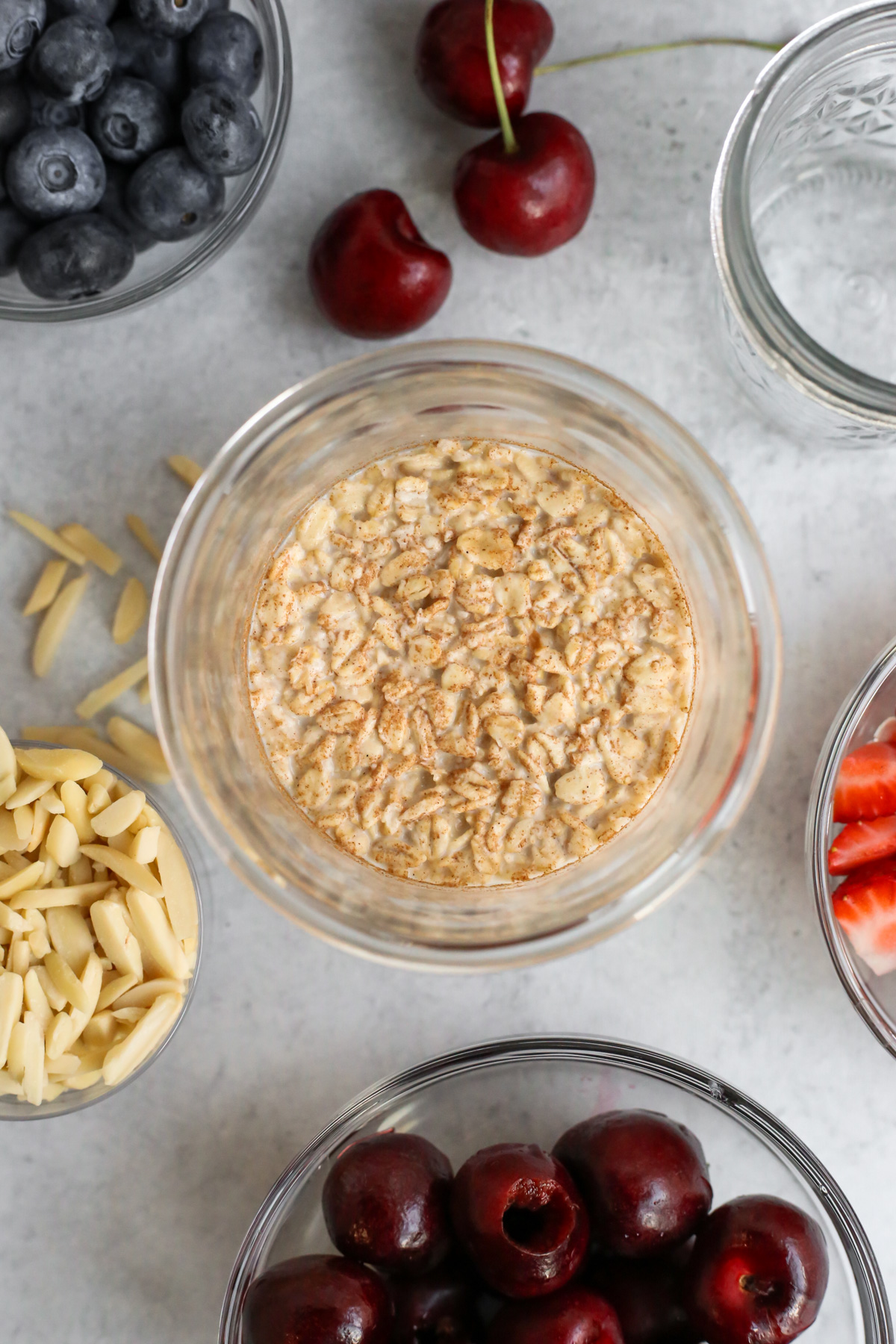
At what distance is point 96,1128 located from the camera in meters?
0.99

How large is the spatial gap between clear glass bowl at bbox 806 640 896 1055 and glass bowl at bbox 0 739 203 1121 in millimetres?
540

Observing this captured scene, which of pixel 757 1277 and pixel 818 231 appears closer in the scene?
pixel 757 1277

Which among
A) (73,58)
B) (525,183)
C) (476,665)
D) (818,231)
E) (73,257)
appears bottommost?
(476,665)

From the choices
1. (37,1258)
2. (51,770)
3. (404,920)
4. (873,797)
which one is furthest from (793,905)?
(37,1258)

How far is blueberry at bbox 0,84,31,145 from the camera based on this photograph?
33.6 inches

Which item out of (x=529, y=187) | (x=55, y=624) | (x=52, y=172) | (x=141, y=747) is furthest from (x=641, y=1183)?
(x=52, y=172)

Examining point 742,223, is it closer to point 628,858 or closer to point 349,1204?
point 628,858

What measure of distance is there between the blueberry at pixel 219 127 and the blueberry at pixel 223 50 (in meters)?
0.03

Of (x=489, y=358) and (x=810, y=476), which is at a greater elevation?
(x=810, y=476)

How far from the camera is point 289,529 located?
0.92 metres

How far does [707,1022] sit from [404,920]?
0.32 metres

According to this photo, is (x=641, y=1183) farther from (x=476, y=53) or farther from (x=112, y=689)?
(x=476, y=53)

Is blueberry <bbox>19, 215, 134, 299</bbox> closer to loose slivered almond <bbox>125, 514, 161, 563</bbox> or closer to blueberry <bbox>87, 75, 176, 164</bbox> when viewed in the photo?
blueberry <bbox>87, 75, 176, 164</bbox>

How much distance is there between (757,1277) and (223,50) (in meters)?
1.03
